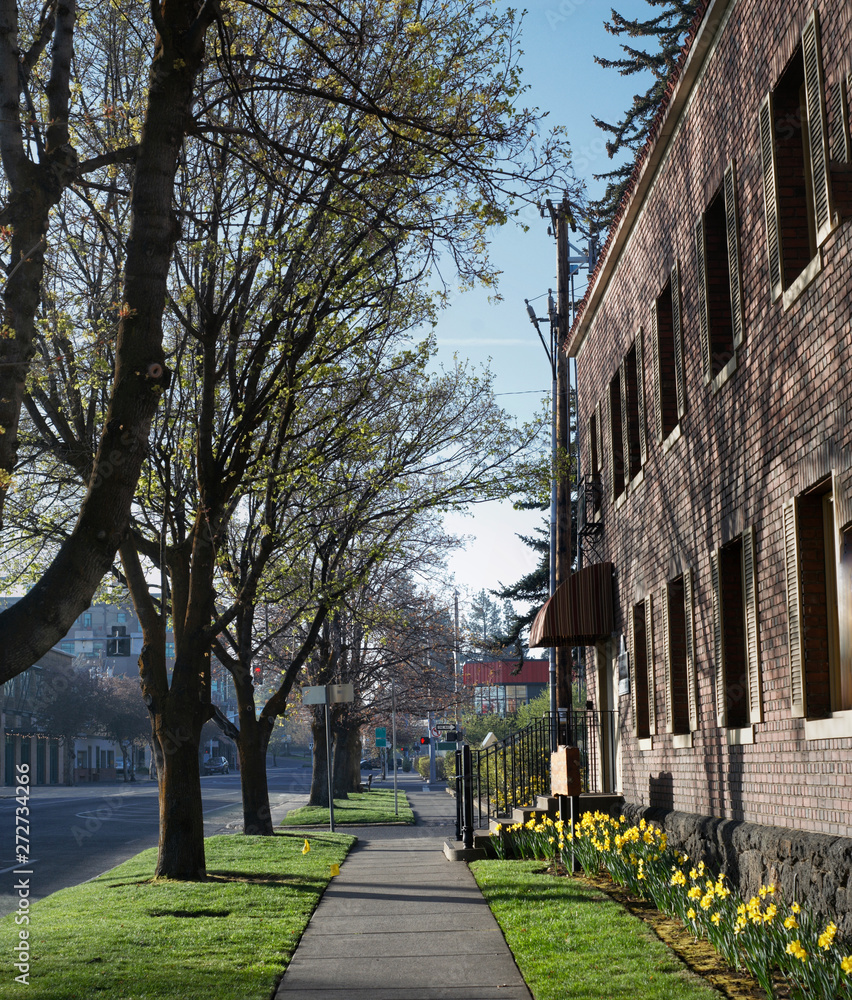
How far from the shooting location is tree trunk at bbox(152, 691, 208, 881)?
13.6 metres

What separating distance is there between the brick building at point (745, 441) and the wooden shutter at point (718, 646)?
26 millimetres

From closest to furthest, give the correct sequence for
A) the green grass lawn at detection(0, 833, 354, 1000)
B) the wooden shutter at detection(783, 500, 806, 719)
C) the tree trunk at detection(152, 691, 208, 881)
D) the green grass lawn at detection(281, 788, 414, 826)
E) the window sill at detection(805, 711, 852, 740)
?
the window sill at detection(805, 711, 852, 740) → the green grass lawn at detection(0, 833, 354, 1000) → the wooden shutter at detection(783, 500, 806, 719) → the tree trunk at detection(152, 691, 208, 881) → the green grass lawn at detection(281, 788, 414, 826)

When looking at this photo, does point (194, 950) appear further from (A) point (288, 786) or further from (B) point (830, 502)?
(A) point (288, 786)

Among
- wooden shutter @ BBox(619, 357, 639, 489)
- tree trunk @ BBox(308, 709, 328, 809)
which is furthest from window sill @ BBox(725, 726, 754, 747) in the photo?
tree trunk @ BBox(308, 709, 328, 809)

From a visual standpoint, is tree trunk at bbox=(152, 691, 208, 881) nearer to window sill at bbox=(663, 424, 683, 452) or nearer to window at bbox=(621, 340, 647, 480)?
window at bbox=(621, 340, 647, 480)

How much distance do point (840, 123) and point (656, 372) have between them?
5.74 meters

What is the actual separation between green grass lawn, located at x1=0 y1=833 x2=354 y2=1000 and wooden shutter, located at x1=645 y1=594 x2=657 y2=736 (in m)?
4.41

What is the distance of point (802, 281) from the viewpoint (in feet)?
25.6

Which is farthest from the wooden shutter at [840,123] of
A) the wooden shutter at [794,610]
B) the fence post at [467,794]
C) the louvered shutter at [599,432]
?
the fence post at [467,794]

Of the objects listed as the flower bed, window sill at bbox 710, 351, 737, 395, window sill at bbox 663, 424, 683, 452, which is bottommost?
the flower bed

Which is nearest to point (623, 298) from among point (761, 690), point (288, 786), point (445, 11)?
point (445, 11)

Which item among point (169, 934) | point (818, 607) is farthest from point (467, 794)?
point (818, 607)

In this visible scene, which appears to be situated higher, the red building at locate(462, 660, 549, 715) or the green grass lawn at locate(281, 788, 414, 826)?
the red building at locate(462, 660, 549, 715)

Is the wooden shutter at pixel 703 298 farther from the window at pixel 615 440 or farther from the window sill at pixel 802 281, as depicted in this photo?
the window at pixel 615 440
